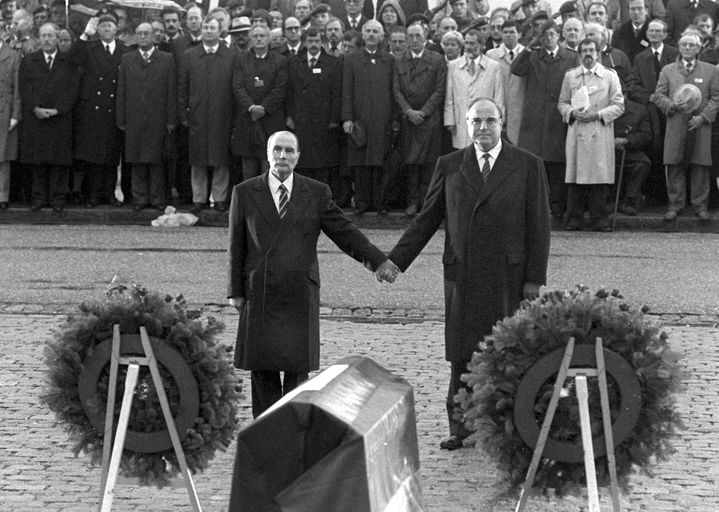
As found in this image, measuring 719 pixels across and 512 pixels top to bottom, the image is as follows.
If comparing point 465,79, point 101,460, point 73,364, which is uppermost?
point 465,79

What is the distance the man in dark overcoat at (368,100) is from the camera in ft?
62.0

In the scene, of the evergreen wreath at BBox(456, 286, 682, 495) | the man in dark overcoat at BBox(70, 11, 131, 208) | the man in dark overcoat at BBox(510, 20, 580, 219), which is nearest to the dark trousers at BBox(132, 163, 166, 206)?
the man in dark overcoat at BBox(70, 11, 131, 208)

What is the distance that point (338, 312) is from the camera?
A: 14203 mm

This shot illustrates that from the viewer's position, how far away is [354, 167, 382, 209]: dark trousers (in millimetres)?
19281

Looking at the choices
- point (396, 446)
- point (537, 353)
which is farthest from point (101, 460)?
point (537, 353)

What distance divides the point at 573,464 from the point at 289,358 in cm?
239

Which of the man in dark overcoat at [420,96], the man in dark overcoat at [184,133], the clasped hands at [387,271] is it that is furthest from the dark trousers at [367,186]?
the clasped hands at [387,271]

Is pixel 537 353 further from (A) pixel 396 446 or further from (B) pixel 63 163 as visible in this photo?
(B) pixel 63 163

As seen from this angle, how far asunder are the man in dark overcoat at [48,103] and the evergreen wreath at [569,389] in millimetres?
12839

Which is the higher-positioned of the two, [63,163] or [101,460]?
[63,163]

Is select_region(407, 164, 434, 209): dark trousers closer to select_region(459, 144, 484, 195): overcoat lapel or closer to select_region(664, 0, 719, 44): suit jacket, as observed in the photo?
select_region(664, 0, 719, 44): suit jacket

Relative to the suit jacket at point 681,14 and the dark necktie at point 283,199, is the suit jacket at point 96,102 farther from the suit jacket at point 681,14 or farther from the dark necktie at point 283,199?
the dark necktie at point 283,199

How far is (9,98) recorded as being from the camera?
19812 millimetres

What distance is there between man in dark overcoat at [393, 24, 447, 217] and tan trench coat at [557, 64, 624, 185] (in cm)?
155
